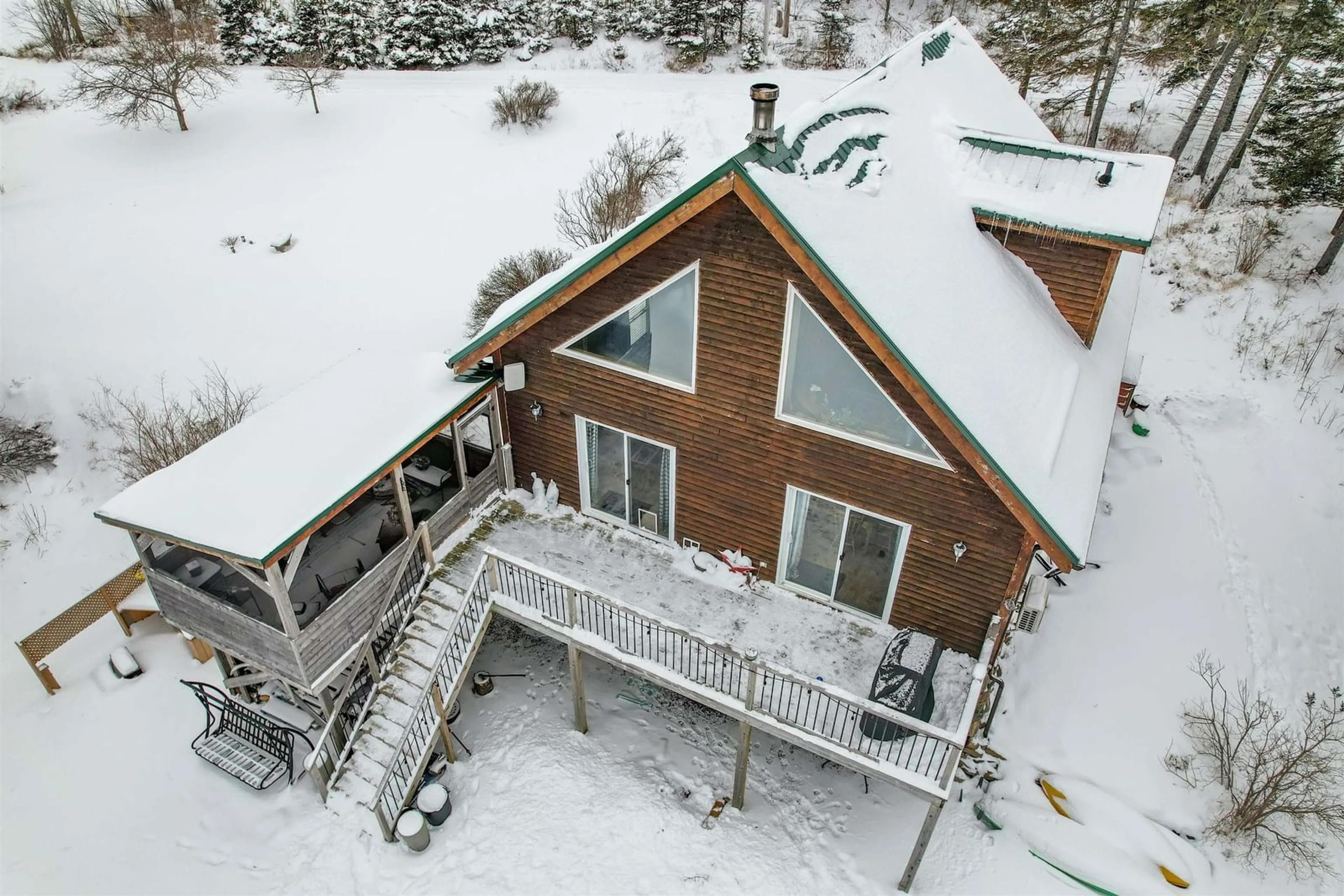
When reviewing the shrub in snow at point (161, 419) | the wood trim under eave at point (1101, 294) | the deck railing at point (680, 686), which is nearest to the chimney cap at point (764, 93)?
the wood trim under eave at point (1101, 294)

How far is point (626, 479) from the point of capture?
11875 mm

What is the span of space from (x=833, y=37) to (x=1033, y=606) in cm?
3161

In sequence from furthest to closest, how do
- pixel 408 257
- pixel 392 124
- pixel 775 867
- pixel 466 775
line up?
pixel 392 124 → pixel 408 257 → pixel 466 775 → pixel 775 867

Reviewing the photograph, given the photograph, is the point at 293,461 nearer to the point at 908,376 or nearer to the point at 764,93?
the point at 764,93

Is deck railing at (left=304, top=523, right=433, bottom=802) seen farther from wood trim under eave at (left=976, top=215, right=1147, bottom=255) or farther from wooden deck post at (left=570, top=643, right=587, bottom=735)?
wood trim under eave at (left=976, top=215, right=1147, bottom=255)

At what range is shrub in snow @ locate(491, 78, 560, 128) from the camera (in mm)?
28172

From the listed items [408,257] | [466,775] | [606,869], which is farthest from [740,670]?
[408,257]

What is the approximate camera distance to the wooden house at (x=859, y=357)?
856 centimetres

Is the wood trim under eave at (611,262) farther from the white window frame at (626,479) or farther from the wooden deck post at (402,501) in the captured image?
the wooden deck post at (402,501)

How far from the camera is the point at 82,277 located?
2167 cm

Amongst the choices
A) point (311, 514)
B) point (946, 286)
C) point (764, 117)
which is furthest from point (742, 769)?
point (764, 117)

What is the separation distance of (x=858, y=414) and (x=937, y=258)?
226cm

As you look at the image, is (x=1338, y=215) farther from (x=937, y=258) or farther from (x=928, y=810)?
(x=928, y=810)

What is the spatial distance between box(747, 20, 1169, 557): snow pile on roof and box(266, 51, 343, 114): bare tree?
24.6 metres
